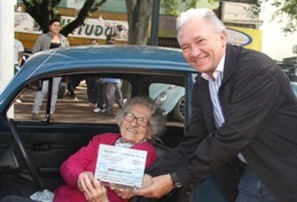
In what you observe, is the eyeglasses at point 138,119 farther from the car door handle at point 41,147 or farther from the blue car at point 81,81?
the car door handle at point 41,147

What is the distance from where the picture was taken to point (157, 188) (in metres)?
2.23

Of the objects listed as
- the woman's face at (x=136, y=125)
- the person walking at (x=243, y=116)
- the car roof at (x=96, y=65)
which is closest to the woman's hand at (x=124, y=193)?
the person walking at (x=243, y=116)

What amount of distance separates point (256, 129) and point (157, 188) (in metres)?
0.52

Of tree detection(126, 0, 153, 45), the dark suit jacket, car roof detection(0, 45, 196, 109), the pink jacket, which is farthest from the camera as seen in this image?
tree detection(126, 0, 153, 45)

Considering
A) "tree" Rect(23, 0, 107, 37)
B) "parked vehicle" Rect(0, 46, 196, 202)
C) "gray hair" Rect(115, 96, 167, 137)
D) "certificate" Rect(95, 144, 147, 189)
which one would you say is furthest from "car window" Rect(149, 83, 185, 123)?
"tree" Rect(23, 0, 107, 37)

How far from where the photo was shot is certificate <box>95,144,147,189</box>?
2277 mm

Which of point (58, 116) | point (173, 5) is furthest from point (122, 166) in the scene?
point (173, 5)

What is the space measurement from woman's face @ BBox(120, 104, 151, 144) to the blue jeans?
0.72 meters

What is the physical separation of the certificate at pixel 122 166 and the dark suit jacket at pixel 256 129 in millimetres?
219

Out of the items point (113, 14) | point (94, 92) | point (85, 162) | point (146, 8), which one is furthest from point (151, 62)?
point (113, 14)

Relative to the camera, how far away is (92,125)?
3730 millimetres

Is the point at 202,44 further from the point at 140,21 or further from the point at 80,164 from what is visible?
the point at 140,21

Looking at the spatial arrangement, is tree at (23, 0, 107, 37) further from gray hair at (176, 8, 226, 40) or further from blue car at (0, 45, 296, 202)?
gray hair at (176, 8, 226, 40)

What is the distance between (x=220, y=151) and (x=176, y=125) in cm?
150
